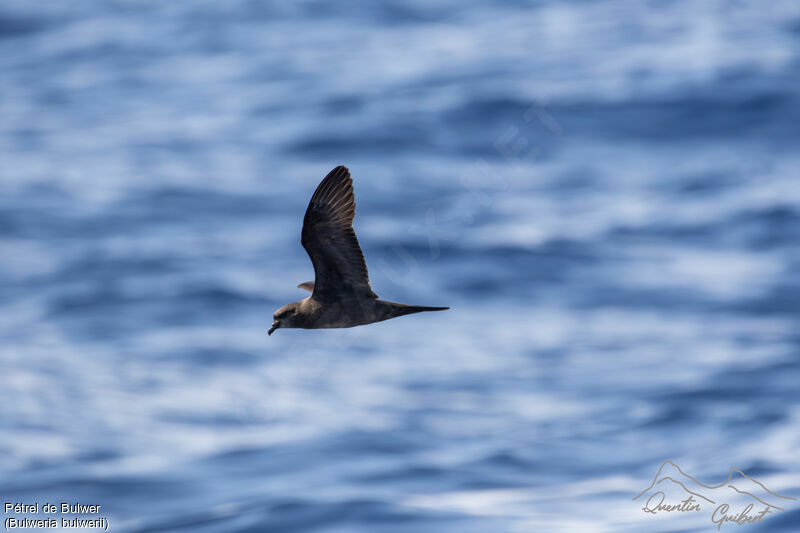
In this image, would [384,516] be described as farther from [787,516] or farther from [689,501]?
[787,516]

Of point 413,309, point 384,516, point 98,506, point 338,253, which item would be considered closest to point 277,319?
point 338,253

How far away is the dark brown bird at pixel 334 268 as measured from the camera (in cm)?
588

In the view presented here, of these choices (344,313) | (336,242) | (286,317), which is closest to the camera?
(344,313)

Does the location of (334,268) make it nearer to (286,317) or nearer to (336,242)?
(336,242)

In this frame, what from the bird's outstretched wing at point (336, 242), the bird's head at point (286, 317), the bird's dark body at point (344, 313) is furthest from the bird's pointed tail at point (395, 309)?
the bird's head at point (286, 317)

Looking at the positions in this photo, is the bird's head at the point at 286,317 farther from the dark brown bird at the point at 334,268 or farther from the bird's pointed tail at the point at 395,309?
the bird's pointed tail at the point at 395,309

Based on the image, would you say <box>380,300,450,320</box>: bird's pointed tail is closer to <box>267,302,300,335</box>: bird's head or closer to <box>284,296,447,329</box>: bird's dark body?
<box>284,296,447,329</box>: bird's dark body

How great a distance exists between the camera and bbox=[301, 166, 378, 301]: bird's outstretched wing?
5984mm

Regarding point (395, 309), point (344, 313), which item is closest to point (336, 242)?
point (344, 313)

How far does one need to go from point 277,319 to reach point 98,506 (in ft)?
48.5

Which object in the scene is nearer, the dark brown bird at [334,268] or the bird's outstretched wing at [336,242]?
the dark brown bird at [334,268]

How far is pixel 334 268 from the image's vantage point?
6.04 metres

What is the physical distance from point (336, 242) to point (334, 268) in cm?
18

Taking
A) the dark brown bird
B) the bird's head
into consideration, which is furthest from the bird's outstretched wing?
the bird's head
